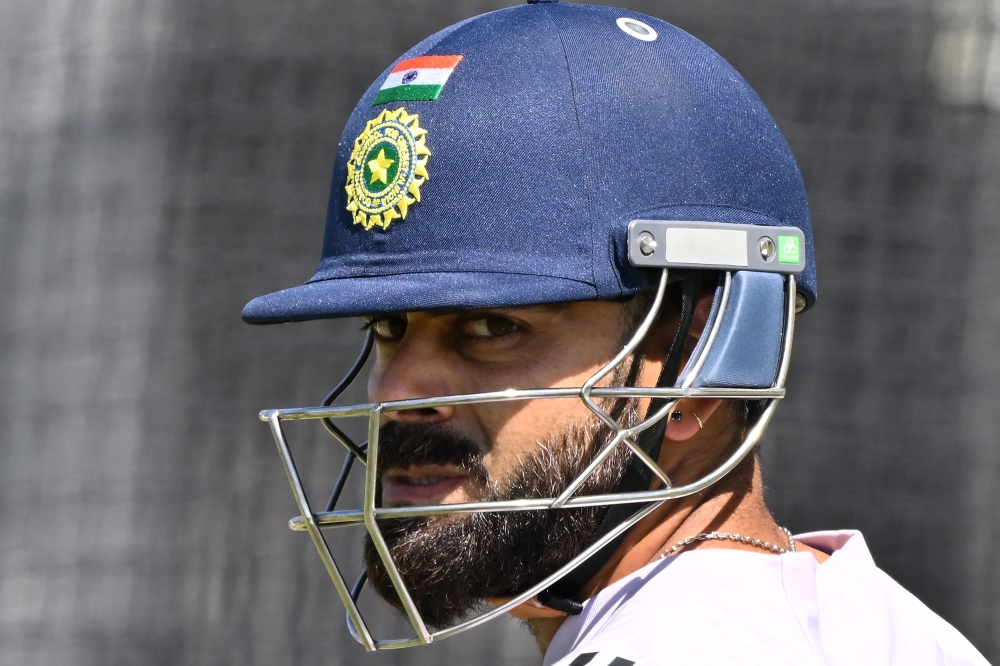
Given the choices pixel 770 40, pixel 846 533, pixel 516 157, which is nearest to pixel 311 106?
pixel 770 40

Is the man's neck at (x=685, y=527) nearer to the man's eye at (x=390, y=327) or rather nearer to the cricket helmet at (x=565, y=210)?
the cricket helmet at (x=565, y=210)

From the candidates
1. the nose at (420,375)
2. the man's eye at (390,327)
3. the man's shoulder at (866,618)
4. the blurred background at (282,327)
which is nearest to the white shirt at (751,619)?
the man's shoulder at (866,618)

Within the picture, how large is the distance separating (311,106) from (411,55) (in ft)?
4.88

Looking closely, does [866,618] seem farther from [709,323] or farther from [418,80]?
[418,80]

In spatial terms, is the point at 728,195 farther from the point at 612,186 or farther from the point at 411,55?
the point at 411,55

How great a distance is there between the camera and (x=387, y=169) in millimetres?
1564

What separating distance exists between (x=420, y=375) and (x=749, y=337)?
0.41m

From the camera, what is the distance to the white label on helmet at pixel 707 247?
148cm

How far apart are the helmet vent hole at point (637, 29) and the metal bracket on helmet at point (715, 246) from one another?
284mm

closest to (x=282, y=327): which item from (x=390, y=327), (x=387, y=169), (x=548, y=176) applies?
(x=390, y=327)

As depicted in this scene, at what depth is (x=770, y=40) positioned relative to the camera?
307 cm

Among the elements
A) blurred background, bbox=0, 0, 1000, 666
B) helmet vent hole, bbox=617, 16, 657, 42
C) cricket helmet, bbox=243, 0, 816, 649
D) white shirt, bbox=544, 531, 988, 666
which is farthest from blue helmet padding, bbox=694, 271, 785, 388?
blurred background, bbox=0, 0, 1000, 666

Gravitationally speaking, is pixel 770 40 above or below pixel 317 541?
above

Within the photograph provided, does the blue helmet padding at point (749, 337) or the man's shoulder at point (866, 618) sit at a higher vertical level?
the blue helmet padding at point (749, 337)
